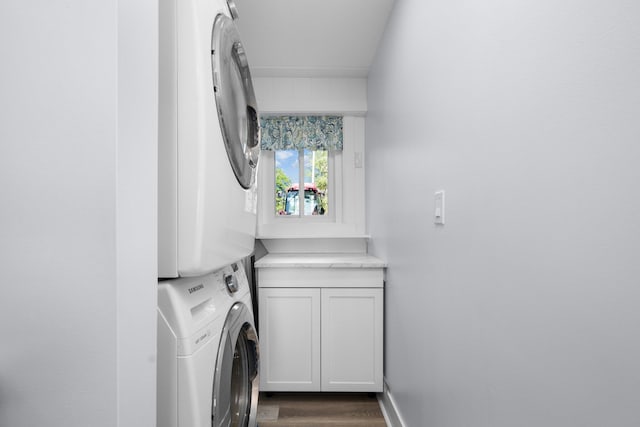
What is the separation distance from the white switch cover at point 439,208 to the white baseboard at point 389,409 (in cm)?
109

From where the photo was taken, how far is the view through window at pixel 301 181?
3162 millimetres

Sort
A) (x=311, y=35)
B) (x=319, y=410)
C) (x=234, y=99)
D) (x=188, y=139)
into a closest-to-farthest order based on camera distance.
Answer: (x=188, y=139)
(x=234, y=99)
(x=319, y=410)
(x=311, y=35)

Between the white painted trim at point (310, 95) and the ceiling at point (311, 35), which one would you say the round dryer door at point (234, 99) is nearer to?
the ceiling at point (311, 35)

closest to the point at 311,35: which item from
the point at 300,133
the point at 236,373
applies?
the point at 300,133

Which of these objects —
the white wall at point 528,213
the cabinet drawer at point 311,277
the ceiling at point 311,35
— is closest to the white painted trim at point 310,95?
the ceiling at point 311,35

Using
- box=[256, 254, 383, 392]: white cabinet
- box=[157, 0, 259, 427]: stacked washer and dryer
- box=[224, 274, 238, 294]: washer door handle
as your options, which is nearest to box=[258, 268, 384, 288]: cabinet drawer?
box=[256, 254, 383, 392]: white cabinet

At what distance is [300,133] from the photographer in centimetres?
304

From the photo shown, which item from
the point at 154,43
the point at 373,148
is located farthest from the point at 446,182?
the point at 373,148

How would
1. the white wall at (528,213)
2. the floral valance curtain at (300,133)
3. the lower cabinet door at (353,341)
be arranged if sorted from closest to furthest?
the white wall at (528,213) → the lower cabinet door at (353,341) → the floral valance curtain at (300,133)

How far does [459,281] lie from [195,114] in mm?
889

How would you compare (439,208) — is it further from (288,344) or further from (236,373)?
(288,344)

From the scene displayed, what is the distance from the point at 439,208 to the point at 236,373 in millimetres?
1012

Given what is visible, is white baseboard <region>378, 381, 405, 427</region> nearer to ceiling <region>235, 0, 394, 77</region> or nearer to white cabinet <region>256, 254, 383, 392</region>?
white cabinet <region>256, 254, 383, 392</region>

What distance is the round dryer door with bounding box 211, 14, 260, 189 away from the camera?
3.38 ft
